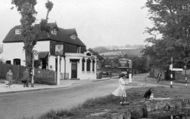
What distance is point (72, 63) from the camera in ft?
176

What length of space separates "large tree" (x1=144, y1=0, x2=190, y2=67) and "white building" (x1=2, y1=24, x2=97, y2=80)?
34.8ft

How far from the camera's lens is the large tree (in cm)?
4662

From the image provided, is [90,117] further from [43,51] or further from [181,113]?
[43,51]

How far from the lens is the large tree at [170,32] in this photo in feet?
153

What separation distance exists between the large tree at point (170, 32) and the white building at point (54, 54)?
34.8ft

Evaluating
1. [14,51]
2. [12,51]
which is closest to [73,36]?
[14,51]

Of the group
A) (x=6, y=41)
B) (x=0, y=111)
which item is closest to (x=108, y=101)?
(x=0, y=111)

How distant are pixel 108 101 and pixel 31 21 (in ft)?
75.0

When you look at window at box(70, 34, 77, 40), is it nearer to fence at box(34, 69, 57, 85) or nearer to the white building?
the white building

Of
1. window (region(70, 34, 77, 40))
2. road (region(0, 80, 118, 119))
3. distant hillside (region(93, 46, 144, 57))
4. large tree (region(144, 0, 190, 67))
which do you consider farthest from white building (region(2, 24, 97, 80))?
distant hillside (region(93, 46, 144, 57))

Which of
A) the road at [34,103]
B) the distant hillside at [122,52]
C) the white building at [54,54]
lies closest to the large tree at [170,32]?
the white building at [54,54]

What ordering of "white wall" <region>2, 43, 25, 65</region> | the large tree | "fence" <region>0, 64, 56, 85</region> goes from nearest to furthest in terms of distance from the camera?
"fence" <region>0, 64, 56, 85</region> < the large tree < "white wall" <region>2, 43, 25, 65</region>

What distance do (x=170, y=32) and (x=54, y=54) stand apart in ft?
57.8

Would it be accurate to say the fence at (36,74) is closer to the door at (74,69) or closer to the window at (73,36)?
the door at (74,69)
